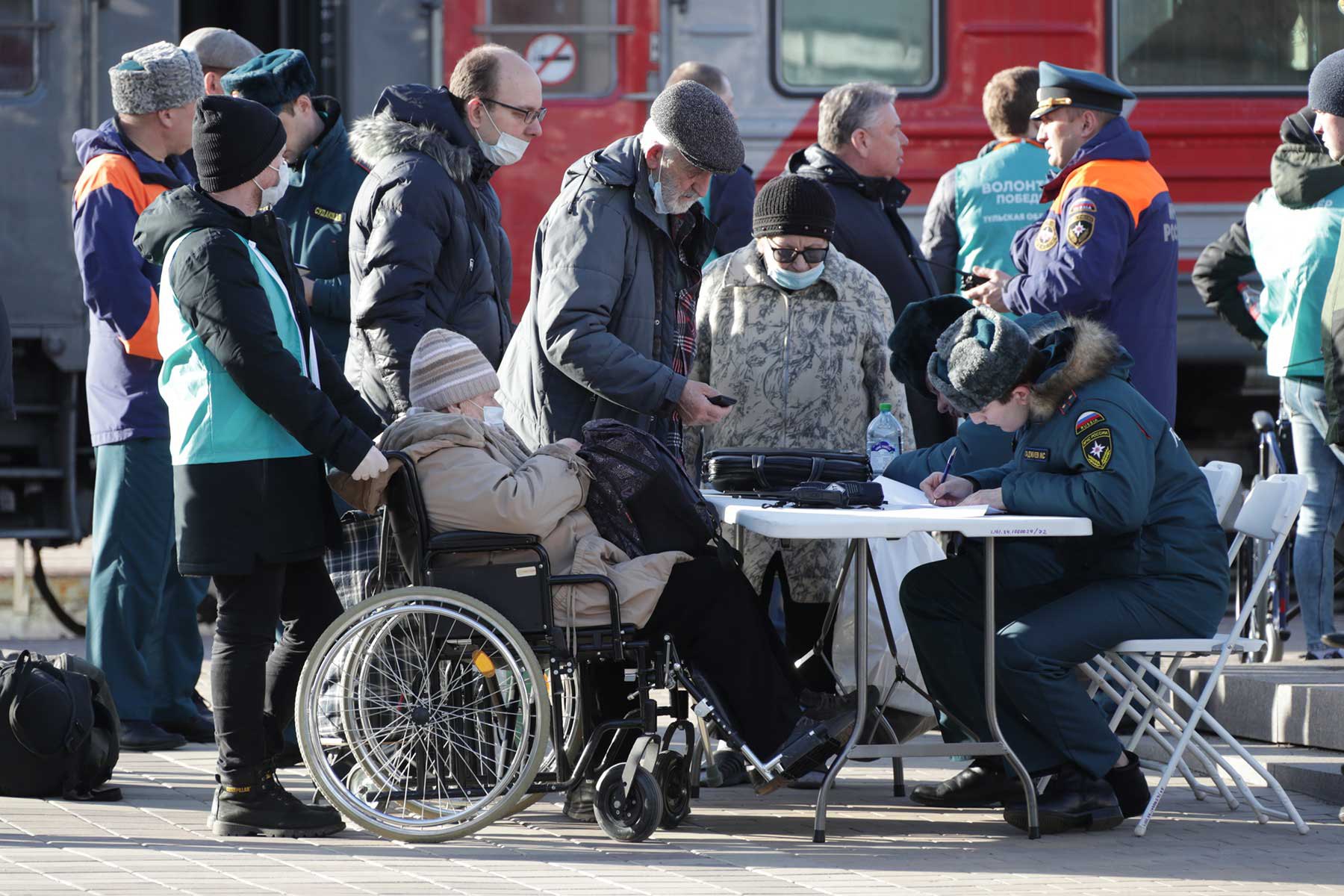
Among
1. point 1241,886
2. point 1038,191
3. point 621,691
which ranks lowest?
point 1241,886

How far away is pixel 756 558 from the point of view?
221 inches

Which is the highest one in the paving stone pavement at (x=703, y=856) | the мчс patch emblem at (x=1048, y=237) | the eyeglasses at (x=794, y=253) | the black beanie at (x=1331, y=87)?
the black beanie at (x=1331, y=87)

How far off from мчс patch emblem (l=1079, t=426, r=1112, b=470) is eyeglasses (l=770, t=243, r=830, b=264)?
1.13 meters

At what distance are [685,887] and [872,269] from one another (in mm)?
2709

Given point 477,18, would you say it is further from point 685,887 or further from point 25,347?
point 685,887

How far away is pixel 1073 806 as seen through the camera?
474 cm

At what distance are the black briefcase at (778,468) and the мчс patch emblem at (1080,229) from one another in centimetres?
116

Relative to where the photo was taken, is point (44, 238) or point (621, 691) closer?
point (621, 691)

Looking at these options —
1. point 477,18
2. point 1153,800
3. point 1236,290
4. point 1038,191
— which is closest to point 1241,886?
point 1153,800

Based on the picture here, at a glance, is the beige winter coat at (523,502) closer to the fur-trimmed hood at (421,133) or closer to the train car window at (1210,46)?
the fur-trimmed hood at (421,133)

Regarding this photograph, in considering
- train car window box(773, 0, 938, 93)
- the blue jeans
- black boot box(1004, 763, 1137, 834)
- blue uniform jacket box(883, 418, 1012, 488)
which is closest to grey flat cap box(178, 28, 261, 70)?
train car window box(773, 0, 938, 93)

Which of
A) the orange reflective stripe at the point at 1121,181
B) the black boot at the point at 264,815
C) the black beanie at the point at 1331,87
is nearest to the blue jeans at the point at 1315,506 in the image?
the orange reflective stripe at the point at 1121,181

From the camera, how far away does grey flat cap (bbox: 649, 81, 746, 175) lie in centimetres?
506

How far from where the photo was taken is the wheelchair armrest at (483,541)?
454cm
